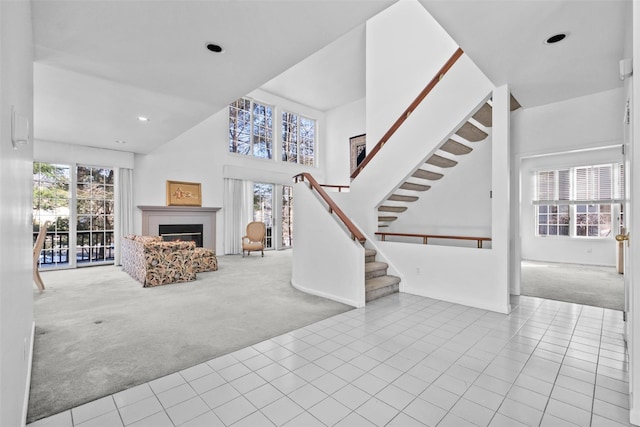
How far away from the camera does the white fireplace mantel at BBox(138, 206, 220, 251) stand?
7543mm

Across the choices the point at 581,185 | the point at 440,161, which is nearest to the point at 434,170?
the point at 440,161

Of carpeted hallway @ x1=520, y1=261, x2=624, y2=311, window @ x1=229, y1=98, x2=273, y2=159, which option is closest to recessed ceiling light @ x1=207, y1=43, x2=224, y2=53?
carpeted hallway @ x1=520, y1=261, x2=624, y2=311

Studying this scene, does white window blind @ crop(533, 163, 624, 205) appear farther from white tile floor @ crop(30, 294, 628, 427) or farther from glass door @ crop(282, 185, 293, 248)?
glass door @ crop(282, 185, 293, 248)

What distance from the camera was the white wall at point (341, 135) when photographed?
1080cm

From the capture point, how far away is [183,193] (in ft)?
26.5

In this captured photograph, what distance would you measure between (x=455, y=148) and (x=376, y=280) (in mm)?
2381

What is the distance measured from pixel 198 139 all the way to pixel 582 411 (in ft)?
28.8

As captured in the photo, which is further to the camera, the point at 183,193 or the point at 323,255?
the point at 183,193

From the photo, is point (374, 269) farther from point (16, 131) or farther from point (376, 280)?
point (16, 131)

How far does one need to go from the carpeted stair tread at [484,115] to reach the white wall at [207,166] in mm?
6582

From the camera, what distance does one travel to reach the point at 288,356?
2643 millimetres

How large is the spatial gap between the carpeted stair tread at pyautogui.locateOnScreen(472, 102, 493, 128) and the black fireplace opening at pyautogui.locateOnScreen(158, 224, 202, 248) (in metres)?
7.02

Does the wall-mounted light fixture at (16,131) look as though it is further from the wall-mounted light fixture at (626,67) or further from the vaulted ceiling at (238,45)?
the wall-mounted light fixture at (626,67)

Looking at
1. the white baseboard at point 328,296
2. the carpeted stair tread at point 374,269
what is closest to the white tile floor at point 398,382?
the white baseboard at point 328,296
